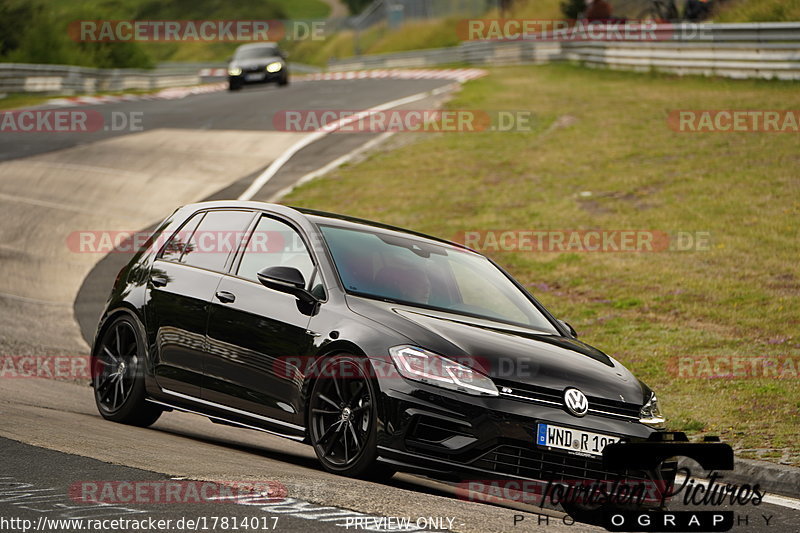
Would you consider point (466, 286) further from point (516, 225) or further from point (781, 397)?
point (516, 225)

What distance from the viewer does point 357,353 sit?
7000 millimetres

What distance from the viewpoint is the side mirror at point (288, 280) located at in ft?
24.3

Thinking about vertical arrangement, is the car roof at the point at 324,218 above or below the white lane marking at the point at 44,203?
above

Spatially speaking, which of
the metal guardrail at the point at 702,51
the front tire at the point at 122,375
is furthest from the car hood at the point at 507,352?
the metal guardrail at the point at 702,51

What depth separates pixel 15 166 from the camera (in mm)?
22391

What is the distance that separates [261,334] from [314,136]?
18869 millimetres

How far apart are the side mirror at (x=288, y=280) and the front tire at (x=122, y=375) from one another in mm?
1710

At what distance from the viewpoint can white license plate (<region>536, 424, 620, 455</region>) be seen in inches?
259

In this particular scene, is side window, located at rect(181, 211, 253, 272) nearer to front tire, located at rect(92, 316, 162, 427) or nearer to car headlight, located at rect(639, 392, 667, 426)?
front tire, located at rect(92, 316, 162, 427)

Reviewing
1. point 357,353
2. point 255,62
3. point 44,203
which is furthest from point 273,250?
point 255,62

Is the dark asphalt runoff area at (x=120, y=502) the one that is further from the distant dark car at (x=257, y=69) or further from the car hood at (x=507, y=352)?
the distant dark car at (x=257, y=69)

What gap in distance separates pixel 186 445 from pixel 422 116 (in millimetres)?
20219

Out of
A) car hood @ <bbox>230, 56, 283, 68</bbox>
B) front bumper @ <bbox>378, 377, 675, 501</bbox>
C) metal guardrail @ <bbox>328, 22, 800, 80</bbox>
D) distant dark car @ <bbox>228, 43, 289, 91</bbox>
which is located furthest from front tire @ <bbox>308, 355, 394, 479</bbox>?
car hood @ <bbox>230, 56, 283, 68</bbox>

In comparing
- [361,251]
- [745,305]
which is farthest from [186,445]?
[745,305]
